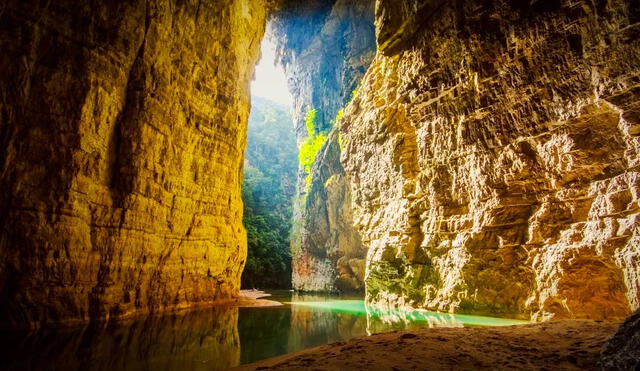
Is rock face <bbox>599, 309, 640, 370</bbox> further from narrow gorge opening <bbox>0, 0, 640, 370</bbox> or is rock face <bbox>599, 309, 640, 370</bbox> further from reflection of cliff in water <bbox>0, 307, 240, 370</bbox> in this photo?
reflection of cliff in water <bbox>0, 307, 240, 370</bbox>

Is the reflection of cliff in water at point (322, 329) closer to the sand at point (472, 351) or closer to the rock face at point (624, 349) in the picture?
the sand at point (472, 351)

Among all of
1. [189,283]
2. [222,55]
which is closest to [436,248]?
[189,283]

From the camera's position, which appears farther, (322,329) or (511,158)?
(511,158)

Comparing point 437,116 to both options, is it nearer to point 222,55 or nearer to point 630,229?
point 630,229

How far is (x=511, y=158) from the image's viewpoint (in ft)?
29.9

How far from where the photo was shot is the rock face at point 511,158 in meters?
6.80

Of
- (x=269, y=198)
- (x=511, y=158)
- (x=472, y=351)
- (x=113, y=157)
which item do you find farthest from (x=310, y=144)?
(x=472, y=351)

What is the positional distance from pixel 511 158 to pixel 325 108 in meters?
23.4

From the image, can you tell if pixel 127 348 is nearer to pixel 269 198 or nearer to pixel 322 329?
pixel 322 329

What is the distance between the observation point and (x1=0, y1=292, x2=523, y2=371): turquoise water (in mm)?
4668

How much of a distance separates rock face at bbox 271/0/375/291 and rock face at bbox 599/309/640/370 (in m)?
21.9

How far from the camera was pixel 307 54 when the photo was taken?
3419 cm

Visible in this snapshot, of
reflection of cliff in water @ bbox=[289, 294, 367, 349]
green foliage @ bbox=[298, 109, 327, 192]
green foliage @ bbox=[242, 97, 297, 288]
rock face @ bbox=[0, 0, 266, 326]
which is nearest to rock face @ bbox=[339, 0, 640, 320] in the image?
reflection of cliff in water @ bbox=[289, 294, 367, 349]

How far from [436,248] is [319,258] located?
17.4 metres
